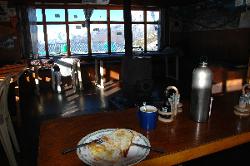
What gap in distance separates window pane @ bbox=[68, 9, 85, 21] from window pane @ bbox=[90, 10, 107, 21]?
0.31 meters

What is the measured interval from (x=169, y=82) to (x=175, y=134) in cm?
506

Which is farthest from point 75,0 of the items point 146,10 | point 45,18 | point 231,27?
point 231,27

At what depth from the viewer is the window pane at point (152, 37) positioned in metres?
7.24

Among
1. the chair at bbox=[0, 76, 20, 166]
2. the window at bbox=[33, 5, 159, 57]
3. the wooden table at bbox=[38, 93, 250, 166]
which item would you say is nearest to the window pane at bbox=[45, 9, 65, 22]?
the window at bbox=[33, 5, 159, 57]

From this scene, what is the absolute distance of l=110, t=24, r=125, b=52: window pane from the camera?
6.85 meters

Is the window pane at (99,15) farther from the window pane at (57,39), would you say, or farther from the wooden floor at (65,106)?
the wooden floor at (65,106)

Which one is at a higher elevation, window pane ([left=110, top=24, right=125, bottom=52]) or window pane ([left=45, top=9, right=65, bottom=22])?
window pane ([left=45, top=9, right=65, bottom=22])

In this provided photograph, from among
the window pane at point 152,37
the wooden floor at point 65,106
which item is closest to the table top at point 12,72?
the wooden floor at point 65,106

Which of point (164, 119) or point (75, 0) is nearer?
point (164, 119)

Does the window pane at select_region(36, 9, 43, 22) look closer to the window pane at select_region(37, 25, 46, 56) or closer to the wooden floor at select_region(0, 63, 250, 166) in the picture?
the window pane at select_region(37, 25, 46, 56)

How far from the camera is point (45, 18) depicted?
6141 millimetres

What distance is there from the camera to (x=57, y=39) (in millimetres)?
6406

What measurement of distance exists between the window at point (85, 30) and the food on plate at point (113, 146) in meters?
5.90

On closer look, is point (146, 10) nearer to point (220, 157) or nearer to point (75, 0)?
point (75, 0)
